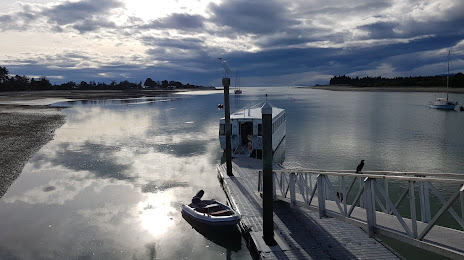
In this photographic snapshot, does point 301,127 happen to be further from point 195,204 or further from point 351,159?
point 195,204

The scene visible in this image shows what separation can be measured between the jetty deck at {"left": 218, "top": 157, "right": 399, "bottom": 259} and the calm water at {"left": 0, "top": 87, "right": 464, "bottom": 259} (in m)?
1.22

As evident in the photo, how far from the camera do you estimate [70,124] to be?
178 ft

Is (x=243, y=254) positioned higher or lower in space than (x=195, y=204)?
lower

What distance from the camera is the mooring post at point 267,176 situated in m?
12.3

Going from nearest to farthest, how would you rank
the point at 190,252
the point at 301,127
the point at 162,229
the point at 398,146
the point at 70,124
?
the point at 190,252
the point at 162,229
the point at 398,146
the point at 301,127
the point at 70,124

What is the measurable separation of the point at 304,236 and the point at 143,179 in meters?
14.5

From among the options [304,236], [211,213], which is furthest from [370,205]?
[211,213]

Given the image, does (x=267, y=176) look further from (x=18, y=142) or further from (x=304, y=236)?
(x=18, y=142)

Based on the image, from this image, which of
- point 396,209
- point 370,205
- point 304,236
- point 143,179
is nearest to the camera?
point 370,205

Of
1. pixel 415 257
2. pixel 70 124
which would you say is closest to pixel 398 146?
pixel 415 257

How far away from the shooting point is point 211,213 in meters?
15.5

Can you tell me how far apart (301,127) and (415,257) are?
38147mm

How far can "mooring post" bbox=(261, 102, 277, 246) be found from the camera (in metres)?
12.3

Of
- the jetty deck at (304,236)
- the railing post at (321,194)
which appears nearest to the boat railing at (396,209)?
the railing post at (321,194)
